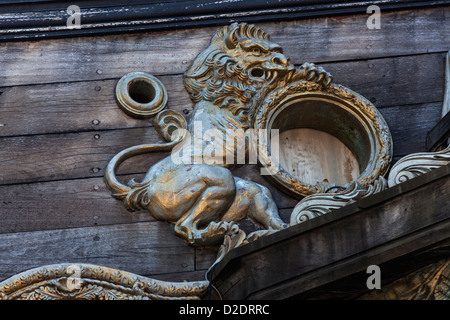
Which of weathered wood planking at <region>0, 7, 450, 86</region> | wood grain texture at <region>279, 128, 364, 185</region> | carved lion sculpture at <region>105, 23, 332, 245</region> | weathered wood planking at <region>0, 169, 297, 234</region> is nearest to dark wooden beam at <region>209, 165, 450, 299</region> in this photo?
carved lion sculpture at <region>105, 23, 332, 245</region>

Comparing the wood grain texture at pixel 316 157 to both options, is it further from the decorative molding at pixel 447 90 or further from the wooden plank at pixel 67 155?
the wooden plank at pixel 67 155

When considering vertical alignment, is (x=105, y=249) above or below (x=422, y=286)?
above

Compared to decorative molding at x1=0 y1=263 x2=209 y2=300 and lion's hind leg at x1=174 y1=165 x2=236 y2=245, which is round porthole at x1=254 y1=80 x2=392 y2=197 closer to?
lion's hind leg at x1=174 y1=165 x2=236 y2=245

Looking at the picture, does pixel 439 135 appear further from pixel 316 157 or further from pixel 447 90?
pixel 316 157

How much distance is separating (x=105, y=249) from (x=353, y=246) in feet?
4.50

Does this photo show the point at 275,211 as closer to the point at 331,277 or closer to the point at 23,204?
the point at 331,277

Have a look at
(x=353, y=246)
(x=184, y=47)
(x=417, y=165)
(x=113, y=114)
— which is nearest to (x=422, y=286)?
(x=353, y=246)

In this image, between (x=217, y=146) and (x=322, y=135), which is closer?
(x=217, y=146)

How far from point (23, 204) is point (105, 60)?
1.03 meters

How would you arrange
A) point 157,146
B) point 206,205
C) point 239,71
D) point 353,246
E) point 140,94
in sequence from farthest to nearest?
point 140,94
point 239,71
point 157,146
point 206,205
point 353,246

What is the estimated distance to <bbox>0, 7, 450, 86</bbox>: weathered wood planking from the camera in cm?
659

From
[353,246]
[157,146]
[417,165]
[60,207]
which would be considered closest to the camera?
[353,246]

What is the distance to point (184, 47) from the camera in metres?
6.66
